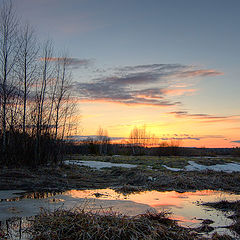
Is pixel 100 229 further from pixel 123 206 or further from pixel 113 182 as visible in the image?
pixel 113 182

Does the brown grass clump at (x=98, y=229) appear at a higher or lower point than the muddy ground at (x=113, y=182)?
higher

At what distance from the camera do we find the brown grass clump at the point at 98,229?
404cm

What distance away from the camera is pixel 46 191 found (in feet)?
29.5

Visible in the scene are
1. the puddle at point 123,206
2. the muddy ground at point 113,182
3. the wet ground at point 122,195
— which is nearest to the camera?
the puddle at point 123,206

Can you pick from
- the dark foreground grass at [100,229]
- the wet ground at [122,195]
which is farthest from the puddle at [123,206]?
the dark foreground grass at [100,229]

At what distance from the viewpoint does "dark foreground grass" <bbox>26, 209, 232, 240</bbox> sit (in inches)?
159

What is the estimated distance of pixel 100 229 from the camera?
4113mm

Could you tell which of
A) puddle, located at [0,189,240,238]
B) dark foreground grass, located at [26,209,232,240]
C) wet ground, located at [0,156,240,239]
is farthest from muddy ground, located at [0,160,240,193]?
dark foreground grass, located at [26,209,232,240]

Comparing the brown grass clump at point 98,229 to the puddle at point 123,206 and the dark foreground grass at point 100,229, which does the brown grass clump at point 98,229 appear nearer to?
the dark foreground grass at point 100,229

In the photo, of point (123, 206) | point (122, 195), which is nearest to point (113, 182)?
point (122, 195)

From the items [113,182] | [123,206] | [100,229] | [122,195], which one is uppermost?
[100,229]

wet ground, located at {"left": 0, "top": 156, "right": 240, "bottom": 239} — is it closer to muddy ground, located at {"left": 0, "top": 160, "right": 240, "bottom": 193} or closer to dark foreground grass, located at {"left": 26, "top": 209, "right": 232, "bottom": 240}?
muddy ground, located at {"left": 0, "top": 160, "right": 240, "bottom": 193}

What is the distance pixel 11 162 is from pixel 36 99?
13.5 feet

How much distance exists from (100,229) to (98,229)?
81 mm
